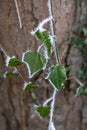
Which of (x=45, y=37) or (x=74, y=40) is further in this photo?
(x=74, y=40)

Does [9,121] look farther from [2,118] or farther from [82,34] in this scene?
[82,34]

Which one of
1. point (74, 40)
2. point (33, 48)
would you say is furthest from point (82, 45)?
point (33, 48)

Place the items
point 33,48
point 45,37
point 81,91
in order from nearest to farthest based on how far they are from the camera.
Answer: point 45,37 → point 33,48 → point 81,91

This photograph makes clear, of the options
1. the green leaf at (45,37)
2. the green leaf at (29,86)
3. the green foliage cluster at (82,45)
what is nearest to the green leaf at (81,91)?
the green foliage cluster at (82,45)

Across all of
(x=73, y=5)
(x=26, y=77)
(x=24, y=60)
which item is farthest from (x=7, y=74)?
(x=73, y=5)

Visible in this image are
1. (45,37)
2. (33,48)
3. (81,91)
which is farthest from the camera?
(81,91)

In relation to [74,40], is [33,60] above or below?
below

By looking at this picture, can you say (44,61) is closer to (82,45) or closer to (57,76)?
(57,76)

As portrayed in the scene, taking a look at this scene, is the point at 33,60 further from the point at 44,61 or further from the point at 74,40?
the point at 74,40
